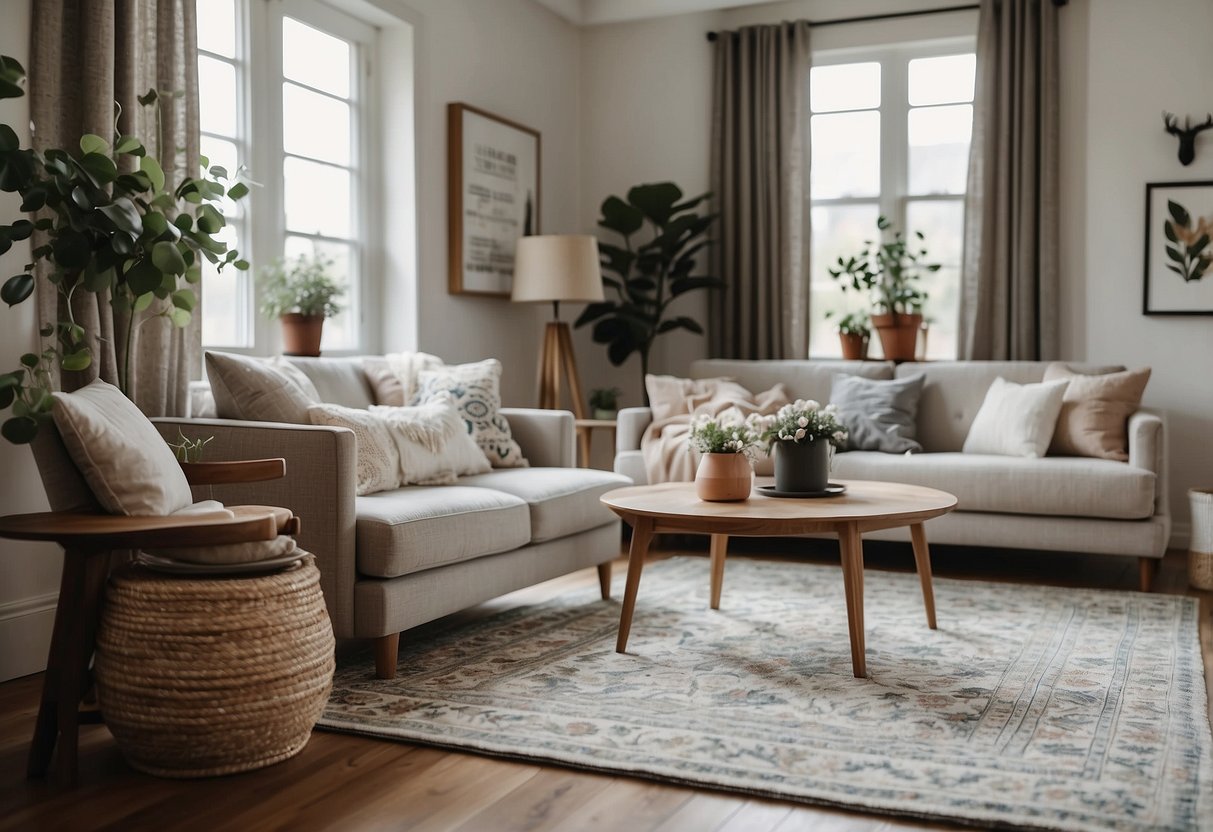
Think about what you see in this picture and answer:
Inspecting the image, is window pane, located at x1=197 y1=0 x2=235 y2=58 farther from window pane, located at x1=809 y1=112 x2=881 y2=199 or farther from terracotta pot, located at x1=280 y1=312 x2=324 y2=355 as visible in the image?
window pane, located at x1=809 y1=112 x2=881 y2=199

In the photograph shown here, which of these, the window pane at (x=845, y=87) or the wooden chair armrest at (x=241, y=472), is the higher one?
the window pane at (x=845, y=87)

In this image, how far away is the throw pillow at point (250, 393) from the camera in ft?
10.8

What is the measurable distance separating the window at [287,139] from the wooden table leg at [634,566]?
71.0 inches

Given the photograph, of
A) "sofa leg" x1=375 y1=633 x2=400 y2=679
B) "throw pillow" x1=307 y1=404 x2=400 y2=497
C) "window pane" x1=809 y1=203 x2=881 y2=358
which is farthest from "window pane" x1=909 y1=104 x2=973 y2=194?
"sofa leg" x1=375 y1=633 x2=400 y2=679

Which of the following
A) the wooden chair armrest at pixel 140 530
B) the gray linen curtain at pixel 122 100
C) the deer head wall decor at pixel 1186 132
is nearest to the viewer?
the wooden chair armrest at pixel 140 530

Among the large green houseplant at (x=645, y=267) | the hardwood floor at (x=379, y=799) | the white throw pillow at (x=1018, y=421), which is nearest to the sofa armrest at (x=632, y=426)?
the large green houseplant at (x=645, y=267)

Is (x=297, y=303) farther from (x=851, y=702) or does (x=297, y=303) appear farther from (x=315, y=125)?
(x=851, y=702)

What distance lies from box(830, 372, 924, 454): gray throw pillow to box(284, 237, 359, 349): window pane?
2.08 metres

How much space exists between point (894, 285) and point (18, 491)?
13.0 ft

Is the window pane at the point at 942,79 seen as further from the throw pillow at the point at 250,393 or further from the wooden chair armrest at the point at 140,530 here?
the wooden chair armrest at the point at 140,530

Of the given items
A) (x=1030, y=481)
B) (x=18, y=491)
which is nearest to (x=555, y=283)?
(x=1030, y=481)

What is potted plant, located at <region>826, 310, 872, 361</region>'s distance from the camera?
18.4ft

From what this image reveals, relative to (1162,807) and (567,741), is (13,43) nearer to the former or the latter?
(567,741)

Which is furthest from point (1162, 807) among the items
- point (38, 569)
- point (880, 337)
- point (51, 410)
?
point (880, 337)
